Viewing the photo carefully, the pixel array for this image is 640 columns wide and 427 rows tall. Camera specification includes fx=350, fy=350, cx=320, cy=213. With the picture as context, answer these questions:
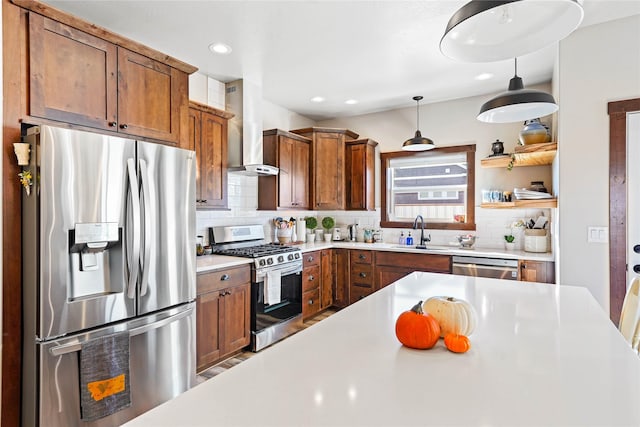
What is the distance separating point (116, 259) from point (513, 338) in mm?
2010

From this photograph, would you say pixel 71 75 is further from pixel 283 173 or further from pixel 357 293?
pixel 357 293

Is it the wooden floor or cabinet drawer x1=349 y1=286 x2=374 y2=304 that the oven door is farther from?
cabinet drawer x1=349 y1=286 x2=374 y2=304

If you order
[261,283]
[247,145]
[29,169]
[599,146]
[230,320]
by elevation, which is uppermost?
[247,145]

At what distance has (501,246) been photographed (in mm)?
4137

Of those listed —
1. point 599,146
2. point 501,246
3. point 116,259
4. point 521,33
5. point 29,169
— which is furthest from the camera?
point 501,246

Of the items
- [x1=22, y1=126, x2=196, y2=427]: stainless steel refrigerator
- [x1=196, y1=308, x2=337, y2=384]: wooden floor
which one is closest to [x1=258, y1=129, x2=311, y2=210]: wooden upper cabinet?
[x1=196, y1=308, x2=337, y2=384]: wooden floor

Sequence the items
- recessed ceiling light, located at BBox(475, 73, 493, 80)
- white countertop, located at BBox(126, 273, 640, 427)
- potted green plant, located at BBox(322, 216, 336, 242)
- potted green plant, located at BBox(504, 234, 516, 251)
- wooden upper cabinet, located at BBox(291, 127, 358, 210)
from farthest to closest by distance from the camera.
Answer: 1. potted green plant, located at BBox(322, 216, 336, 242)
2. wooden upper cabinet, located at BBox(291, 127, 358, 210)
3. potted green plant, located at BBox(504, 234, 516, 251)
4. recessed ceiling light, located at BBox(475, 73, 493, 80)
5. white countertop, located at BBox(126, 273, 640, 427)

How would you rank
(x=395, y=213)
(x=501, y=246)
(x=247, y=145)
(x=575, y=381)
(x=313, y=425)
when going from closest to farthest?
(x=313, y=425) → (x=575, y=381) → (x=247, y=145) → (x=501, y=246) → (x=395, y=213)

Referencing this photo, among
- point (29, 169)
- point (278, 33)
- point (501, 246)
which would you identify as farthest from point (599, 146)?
point (29, 169)

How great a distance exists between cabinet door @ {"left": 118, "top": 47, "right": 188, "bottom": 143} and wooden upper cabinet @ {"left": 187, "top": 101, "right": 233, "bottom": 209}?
498mm

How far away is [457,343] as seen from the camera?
1.11 metres

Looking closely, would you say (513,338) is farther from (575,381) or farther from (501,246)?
Answer: (501,246)

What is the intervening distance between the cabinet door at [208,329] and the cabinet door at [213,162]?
0.88 m

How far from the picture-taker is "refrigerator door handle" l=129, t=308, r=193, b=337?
2064 millimetres
